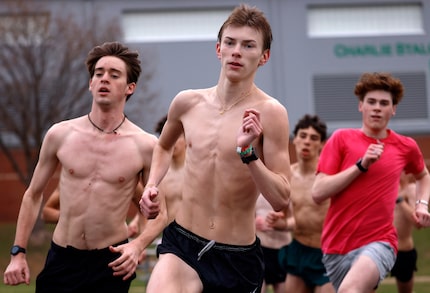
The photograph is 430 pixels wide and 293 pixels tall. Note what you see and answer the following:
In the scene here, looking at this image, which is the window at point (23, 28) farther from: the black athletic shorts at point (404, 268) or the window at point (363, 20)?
the black athletic shorts at point (404, 268)

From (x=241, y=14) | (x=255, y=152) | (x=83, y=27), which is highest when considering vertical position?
(x=241, y=14)

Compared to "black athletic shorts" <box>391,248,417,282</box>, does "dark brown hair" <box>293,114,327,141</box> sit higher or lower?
higher

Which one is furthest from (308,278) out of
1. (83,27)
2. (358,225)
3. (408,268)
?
(83,27)

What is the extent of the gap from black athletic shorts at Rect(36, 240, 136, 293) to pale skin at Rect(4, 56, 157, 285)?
0.22 feet

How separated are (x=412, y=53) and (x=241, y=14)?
28968mm

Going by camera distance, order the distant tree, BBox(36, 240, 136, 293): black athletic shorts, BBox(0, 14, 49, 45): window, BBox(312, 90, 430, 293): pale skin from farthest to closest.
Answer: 1. the distant tree
2. BBox(0, 14, 49, 45): window
3. BBox(312, 90, 430, 293): pale skin
4. BBox(36, 240, 136, 293): black athletic shorts

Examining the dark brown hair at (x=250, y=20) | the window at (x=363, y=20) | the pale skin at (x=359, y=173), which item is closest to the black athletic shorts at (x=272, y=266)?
the pale skin at (x=359, y=173)

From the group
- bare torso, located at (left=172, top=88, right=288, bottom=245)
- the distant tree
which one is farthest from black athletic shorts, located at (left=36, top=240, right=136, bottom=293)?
the distant tree

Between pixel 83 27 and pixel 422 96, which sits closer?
pixel 83 27

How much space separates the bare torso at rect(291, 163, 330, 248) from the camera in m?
10.5

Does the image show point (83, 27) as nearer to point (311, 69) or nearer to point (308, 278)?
point (311, 69)

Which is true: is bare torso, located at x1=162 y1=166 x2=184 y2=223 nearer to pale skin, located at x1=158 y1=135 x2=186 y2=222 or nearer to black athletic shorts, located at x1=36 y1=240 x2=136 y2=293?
pale skin, located at x1=158 y1=135 x2=186 y2=222

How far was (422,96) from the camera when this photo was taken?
34406 mm

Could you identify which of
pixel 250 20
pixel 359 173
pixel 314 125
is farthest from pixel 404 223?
pixel 250 20
